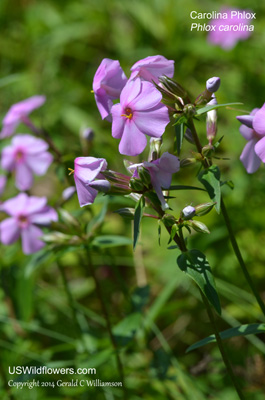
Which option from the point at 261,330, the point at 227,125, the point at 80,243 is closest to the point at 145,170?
the point at 261,330

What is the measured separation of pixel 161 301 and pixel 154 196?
947 mm

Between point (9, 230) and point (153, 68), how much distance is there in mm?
Result: 1108

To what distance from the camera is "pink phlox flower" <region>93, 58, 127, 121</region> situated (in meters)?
1.11

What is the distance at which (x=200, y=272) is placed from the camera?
107cm

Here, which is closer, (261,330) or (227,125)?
(261,330)

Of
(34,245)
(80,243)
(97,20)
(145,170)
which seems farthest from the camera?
(97,20)

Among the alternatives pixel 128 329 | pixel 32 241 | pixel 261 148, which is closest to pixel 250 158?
pixel 261 148

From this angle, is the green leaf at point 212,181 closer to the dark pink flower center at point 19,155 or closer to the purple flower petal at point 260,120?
the purple flower petal at point 260,120

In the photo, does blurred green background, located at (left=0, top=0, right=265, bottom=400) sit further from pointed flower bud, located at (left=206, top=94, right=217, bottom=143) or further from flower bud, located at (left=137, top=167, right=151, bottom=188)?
flower bud, located at (left=137, top=167, right=151, bottom=188)

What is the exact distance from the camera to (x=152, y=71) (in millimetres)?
1129

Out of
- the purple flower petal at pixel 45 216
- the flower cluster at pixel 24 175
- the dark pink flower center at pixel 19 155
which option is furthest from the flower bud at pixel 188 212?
the dark pink flower center at pixel 19 155

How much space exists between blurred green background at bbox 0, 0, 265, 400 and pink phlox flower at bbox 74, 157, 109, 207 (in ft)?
2.19

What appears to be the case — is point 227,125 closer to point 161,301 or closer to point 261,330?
point 161,301

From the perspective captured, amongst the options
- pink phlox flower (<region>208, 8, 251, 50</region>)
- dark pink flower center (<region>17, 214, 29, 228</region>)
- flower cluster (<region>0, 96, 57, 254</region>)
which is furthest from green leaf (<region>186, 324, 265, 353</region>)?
pink phlox flower (<region>208, 8, 251, 50</region>)
